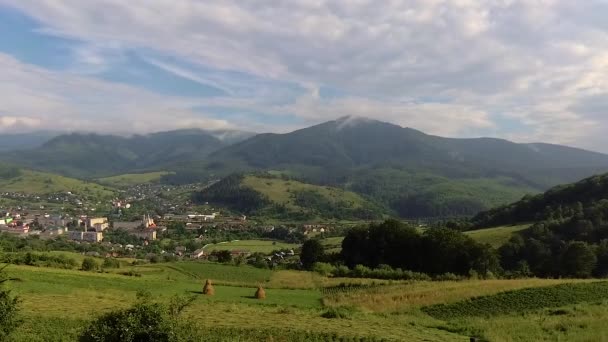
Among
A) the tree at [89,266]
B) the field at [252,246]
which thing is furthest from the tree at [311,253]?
the field at [252,246]

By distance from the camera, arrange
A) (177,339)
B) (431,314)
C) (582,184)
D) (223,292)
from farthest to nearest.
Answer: (582,184) → (223,292) → (431,314) → (177,339)

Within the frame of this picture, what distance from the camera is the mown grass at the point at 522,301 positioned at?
27.9 metres

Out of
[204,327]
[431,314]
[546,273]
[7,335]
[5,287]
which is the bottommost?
[546,273]

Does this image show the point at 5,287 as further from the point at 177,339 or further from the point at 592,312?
the point at 592,312

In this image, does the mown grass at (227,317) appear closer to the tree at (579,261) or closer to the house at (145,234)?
the tree at (579,261)

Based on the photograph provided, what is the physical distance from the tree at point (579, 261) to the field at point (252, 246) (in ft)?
239

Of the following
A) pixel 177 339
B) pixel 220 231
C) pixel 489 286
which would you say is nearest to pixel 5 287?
pixel 177 339

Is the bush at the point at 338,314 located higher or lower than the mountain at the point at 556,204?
lower

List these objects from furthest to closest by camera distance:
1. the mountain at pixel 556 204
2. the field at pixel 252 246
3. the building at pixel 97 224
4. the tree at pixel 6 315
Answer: the building at pixel 97 224
the field at pixel 252 246
the mountain at pixel 556 204
the tree at pixel 6 315

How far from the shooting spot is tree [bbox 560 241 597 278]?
62344 mm

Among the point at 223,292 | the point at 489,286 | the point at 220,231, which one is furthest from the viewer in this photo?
the point at 220,231

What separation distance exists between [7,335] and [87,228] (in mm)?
177389

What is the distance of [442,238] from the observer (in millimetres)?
63844

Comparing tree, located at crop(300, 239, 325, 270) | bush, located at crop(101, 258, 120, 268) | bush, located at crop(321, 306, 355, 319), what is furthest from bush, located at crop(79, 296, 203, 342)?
tree, located at crop(300, 239, 325, 270)
